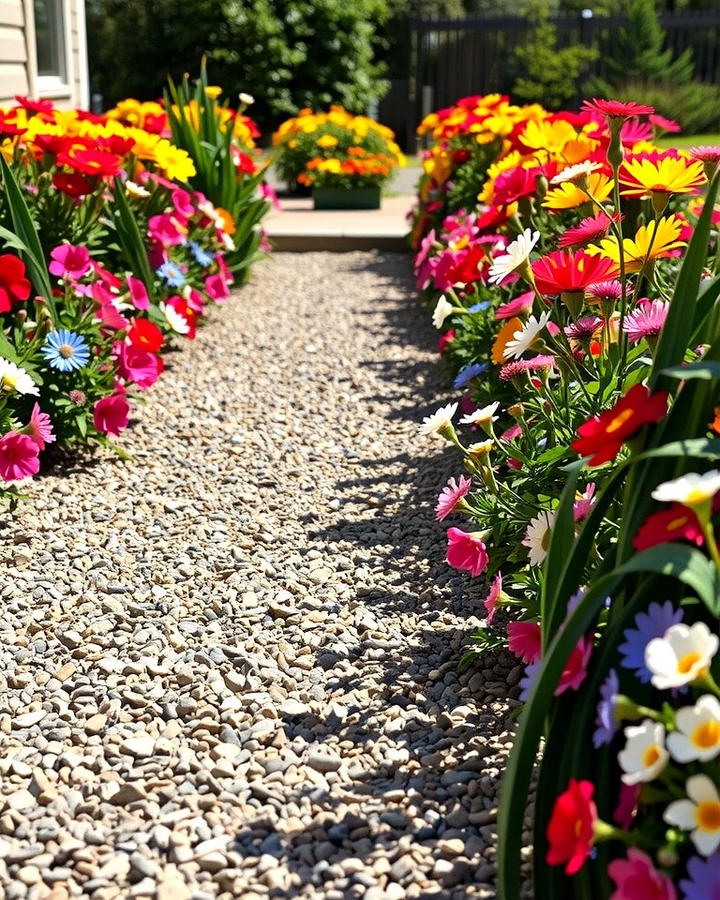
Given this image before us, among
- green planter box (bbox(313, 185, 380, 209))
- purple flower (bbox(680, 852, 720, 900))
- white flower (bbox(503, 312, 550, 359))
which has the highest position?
white flower (bbox(503, 312, 550, 359))

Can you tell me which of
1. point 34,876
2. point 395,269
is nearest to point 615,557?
point 34,876

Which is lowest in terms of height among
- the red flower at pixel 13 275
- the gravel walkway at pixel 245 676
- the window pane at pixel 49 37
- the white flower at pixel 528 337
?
the gravel walkway at pixel 245 676

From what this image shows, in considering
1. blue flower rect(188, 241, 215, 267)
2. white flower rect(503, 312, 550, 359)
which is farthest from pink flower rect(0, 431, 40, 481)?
blue flower rect(188, 241, 215, 267)

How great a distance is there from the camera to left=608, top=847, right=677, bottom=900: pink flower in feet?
3.57

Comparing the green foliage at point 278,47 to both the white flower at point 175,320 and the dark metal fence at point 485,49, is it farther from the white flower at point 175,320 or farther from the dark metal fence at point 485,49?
the white flower at point 175,320

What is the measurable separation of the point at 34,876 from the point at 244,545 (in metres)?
1.17

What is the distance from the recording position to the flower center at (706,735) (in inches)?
42.0

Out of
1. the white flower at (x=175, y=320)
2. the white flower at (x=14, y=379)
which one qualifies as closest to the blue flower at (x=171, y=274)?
the white flower at (x=175, y=320)

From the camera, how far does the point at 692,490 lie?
1.13 m

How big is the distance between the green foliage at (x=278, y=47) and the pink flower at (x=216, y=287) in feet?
32.9

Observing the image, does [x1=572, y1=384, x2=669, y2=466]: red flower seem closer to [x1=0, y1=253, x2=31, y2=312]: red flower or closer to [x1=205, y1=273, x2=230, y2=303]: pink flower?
[x1=0, y1=253, x2=31, y2=312]: red flower

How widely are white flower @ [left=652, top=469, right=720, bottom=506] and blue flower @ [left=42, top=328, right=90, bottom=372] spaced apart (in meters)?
2.03

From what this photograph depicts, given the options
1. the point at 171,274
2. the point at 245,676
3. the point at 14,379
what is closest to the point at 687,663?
the point at 245,676

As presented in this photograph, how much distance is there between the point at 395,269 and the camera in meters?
6.43
